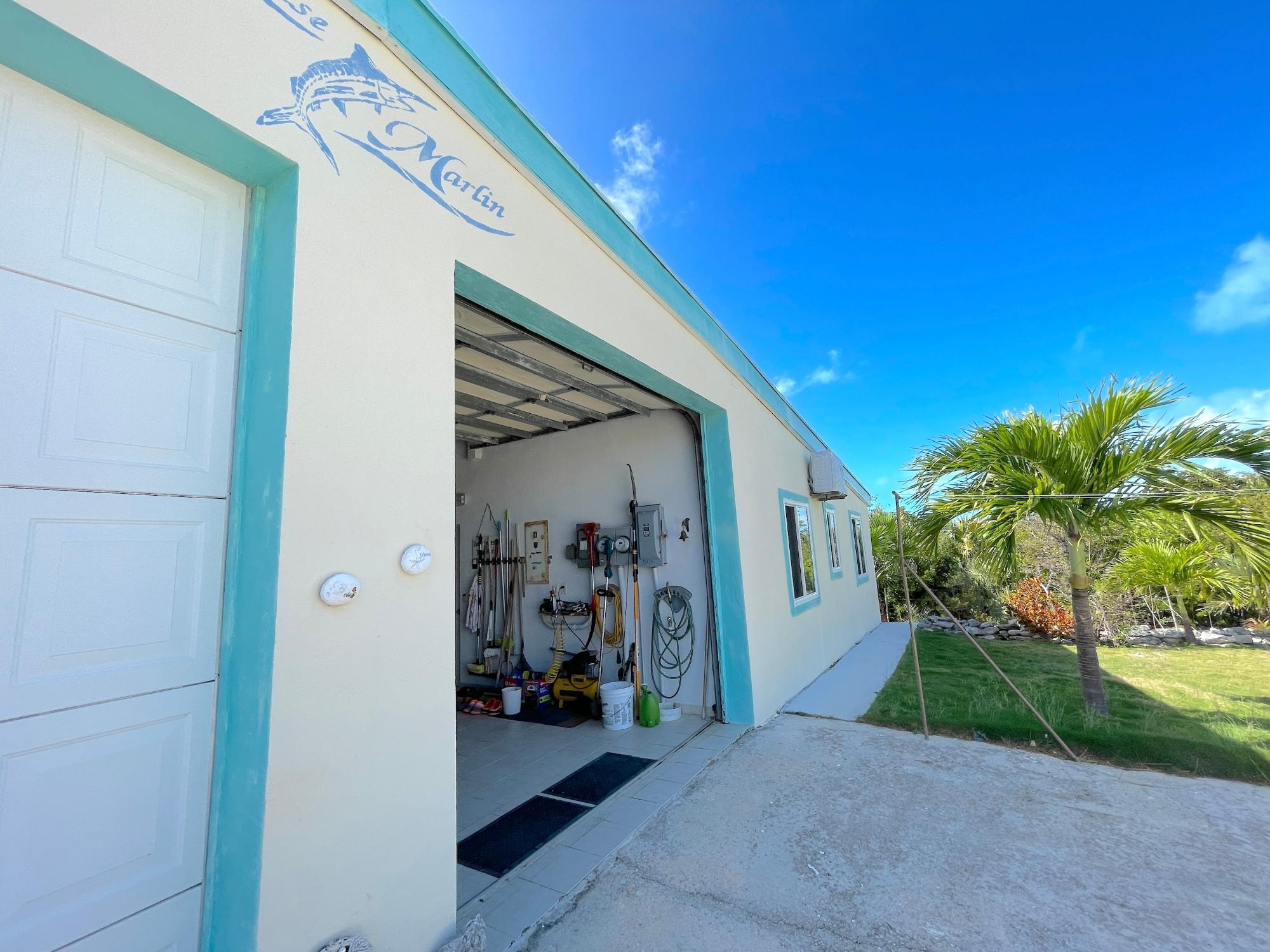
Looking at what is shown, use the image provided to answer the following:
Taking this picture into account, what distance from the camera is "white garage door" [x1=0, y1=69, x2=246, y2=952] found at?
1195 millimetres

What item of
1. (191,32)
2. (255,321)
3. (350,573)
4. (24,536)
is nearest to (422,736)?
(350,573)

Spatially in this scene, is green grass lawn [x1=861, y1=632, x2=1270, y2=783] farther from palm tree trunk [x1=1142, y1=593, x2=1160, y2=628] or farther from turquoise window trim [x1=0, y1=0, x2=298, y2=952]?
turquoise window trim [x1=0, y1=0, x2=298, y2=952]

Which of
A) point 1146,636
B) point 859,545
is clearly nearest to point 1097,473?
point 859,545

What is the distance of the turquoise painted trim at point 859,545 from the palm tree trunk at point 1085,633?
19.5ft

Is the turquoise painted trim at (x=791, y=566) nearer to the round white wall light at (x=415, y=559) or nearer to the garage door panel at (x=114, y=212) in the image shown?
the round white wall light at (x=415, y=559)

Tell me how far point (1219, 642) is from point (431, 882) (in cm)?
1421

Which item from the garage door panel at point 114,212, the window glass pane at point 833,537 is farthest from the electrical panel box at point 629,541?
the window glass pane at point 833,537

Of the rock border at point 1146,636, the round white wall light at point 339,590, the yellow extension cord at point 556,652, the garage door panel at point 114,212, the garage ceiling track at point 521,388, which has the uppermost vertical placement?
the garage ceiling track at point 521,388

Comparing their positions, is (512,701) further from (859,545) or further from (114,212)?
(859,545)

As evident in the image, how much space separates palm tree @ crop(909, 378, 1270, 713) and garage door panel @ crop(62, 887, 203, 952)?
5.45m

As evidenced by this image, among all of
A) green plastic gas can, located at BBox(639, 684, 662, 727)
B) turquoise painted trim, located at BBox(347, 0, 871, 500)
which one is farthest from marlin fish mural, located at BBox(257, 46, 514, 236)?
green plastic gas can, located at BBox(639, 684, 662, 727)

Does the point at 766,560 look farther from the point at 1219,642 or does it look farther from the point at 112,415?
the point at 1219,642

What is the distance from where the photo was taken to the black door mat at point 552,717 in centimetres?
495

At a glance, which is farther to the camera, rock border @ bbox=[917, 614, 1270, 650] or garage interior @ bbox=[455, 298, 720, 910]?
rock border @ bbox=[917, 614, 1270, 650]
